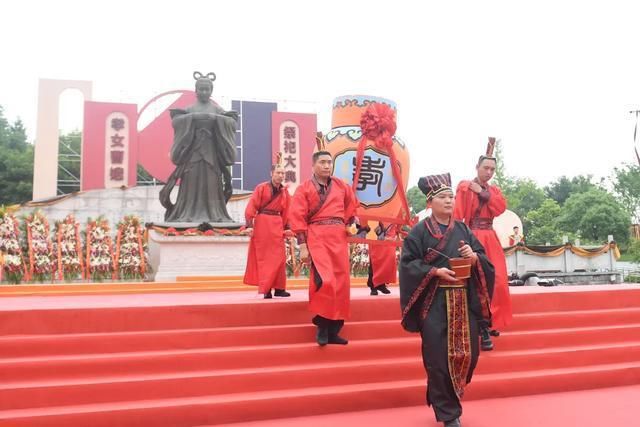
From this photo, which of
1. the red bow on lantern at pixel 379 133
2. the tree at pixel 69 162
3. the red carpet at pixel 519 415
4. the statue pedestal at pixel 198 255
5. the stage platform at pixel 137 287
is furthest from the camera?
the tree at pixel 69 162

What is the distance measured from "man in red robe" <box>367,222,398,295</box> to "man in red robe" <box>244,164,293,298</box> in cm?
100

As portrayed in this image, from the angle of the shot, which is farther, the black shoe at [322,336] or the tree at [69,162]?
the tree at [69,162]

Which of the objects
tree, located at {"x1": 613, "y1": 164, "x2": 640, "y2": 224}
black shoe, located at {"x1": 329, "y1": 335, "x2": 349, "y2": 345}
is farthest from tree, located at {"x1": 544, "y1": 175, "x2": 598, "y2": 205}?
black shoe, located at {"x1": 329, "y1": 335, "x2": 349, "y2": 345}

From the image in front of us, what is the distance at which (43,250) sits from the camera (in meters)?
9.70

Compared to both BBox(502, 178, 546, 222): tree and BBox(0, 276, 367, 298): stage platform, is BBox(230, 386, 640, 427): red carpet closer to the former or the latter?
BBox(0, 276, 367, 298): stage platform

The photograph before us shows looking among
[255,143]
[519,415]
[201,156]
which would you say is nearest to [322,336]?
[519,415]

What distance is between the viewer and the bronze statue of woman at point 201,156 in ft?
31.9

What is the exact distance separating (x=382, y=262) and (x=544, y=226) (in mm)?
32236

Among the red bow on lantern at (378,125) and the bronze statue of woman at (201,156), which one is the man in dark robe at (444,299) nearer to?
the red bow on lantern at (378,125)

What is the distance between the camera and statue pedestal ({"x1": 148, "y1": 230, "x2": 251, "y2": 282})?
9.12 metres

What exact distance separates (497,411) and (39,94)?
2250 centimetres

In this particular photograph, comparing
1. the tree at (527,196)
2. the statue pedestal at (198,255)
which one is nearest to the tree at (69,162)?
the statue pedestal at (198,255)

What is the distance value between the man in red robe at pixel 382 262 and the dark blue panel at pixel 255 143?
677 inches

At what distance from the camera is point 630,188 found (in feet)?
115
